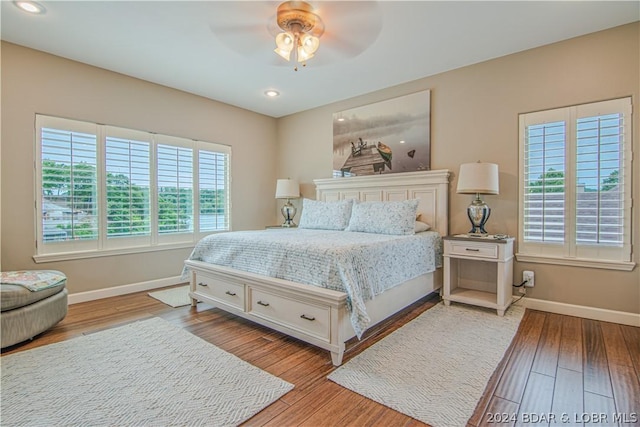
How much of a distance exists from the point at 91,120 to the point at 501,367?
4.53 meters

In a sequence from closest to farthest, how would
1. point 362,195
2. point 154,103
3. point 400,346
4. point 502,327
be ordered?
point 400,346 < point 502,327 < point 154,103 < point 362,195

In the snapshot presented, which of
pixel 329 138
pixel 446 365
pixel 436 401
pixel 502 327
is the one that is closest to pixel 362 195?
pixel 329 138

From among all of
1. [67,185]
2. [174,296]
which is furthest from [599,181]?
[67,185]

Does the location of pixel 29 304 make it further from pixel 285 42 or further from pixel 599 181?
pixel 599 181

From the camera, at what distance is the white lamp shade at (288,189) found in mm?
4906

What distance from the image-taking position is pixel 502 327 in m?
2.61

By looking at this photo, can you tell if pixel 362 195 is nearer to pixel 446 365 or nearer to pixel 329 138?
pixel 329 138

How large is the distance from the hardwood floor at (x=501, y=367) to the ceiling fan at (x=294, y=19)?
8.40ft

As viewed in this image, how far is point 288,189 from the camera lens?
491 centimetres

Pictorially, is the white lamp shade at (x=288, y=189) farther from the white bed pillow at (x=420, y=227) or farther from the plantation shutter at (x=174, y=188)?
the white bed pillow at (x=420, y=227)

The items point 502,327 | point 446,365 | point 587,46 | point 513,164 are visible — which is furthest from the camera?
point 513,164

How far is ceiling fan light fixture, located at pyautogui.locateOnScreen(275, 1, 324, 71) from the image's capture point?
2.28 m

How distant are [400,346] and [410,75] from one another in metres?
3.09

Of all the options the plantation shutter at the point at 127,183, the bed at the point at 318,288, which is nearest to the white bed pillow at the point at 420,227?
the bed at the point at 318,288
